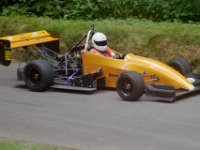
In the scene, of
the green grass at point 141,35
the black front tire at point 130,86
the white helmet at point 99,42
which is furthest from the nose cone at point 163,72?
the green grass at point 141,35

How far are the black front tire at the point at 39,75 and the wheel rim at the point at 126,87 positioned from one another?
62.5 inches

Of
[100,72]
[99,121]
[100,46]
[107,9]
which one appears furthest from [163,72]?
[107,9]

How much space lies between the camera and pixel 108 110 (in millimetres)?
9805

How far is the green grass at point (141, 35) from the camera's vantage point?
1280 centimetres

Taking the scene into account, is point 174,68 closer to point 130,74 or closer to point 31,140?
point 130,74

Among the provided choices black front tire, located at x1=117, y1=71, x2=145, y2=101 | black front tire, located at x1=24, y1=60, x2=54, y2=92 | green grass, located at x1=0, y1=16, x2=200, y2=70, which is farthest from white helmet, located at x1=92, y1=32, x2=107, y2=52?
green grass, located at x1=0, y1=16, x2=200, y2=70

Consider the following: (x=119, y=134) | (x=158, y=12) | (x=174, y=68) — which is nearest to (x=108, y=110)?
(x=119, y=134)

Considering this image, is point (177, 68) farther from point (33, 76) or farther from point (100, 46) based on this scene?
point (33, 76)

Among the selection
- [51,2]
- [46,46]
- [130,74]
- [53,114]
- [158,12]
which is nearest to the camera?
[53,114]

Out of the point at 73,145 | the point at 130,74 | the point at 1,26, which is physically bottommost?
the point at 73,145

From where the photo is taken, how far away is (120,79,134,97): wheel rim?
33.8 ft

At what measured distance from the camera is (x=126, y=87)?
34.2 feet

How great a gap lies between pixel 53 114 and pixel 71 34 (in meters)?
5.33

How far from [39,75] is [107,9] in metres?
6.25
